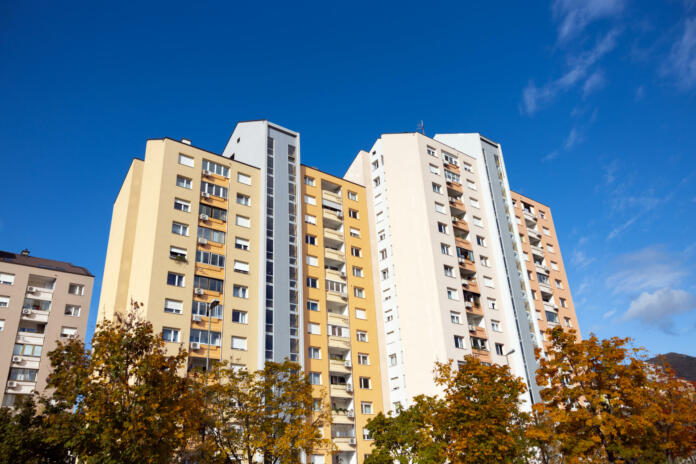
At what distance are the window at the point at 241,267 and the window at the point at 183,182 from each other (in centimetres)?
778

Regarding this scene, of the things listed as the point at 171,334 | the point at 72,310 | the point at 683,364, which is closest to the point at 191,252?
the point at 171,334

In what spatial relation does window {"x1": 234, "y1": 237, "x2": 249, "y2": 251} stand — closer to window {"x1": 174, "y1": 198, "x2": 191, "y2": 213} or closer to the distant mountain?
window {"x1": 174, "y1": 198, "x2": 191, "y2": 213}

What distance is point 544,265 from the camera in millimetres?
63281

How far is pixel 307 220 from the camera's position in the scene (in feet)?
168

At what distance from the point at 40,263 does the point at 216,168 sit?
27826 mm

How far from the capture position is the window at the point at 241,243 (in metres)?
44.8

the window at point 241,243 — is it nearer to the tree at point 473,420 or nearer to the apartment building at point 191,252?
the apartment building at point 191,252

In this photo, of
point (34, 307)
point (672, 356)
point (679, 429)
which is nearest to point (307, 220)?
point (34, 307)

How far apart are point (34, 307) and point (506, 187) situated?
172ft

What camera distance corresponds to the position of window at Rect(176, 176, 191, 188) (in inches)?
1746

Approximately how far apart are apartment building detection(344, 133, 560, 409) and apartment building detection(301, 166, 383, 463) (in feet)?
5.59

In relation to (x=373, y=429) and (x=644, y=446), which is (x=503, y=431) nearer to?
(x=644, y=446)

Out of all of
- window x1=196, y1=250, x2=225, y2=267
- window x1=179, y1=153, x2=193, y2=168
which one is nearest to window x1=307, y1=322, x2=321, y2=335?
window x1=196, y1=250, x2=225, y2=267

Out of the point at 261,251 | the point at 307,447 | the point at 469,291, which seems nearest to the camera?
the point at 307,447
